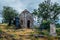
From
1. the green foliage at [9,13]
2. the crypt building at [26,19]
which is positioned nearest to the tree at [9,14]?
the green foliage at [9,13]

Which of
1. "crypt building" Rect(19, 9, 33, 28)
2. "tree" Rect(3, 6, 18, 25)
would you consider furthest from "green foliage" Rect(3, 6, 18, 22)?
"crypt building" Rect(19, 9, 33, 28)

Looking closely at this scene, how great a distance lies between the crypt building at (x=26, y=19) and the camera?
38438 mm

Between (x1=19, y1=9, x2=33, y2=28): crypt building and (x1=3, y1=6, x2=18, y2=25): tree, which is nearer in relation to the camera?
(x1=19, y1=9, x2=33, y2=28): crypt building

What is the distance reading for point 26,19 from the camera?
1531 inches

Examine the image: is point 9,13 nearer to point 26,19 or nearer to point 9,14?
point 9,14

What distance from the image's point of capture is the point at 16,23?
126 feet

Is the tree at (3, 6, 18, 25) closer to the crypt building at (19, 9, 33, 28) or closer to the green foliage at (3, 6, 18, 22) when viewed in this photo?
the green foliage at (3, 6, 18, 22)

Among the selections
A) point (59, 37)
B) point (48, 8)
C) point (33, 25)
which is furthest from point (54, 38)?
point (48, 8)

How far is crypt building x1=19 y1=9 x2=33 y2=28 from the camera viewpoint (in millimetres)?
38438

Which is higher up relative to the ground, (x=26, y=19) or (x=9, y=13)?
(x=9, y=13)

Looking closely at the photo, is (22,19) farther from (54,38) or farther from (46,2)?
(54,38)

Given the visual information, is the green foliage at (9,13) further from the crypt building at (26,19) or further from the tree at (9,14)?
the crypt building at (26,19)

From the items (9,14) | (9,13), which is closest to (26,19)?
(9,14)

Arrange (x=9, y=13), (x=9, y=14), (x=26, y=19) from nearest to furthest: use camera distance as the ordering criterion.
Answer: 1. (x=26, y=19)
2. (x=9, y=14)
3. (x=9, y=13)
